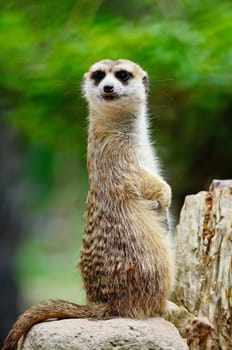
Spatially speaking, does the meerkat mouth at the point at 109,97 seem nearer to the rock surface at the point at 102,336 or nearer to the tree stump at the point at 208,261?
the tree stump at the point at 208,261

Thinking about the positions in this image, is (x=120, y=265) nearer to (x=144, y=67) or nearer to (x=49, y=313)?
(x=49, y=313)

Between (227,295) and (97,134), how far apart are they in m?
1.08

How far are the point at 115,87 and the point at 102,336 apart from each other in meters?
1.33

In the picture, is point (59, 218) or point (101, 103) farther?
point (59, 218)

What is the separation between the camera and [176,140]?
29.2 ft

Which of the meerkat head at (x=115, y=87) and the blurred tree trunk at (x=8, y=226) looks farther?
the blurred tree trunk at (x=8, y=226)

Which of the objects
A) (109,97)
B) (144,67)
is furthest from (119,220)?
(144,67)

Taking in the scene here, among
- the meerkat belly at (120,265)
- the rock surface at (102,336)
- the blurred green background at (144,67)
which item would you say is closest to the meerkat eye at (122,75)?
the meerkat belly at (120,265)

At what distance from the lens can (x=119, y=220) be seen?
4691 millimetres

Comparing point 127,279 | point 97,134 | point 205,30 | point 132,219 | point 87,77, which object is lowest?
point 127,279

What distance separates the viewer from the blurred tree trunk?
1112 cm

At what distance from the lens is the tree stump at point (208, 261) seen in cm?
456

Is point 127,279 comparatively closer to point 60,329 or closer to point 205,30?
point 60,329

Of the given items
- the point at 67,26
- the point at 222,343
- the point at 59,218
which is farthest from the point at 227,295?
the point at 59,218
